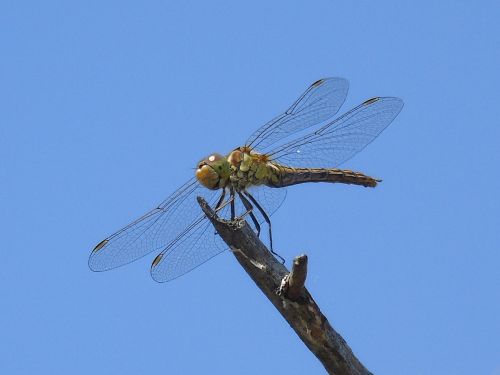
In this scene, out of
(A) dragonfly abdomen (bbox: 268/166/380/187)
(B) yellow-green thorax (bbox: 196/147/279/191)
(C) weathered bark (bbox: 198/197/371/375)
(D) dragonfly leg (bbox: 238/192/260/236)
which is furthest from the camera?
(A) dragonfly abdomen (bbox: 268/166/380/187)

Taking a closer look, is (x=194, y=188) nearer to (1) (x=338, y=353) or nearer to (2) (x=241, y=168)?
(2) (x=241, y=168)

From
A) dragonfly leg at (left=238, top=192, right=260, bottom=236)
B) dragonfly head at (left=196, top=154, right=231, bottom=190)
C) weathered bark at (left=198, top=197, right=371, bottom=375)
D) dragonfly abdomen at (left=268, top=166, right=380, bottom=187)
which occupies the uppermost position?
dragonfly head at (left=196, top=154, right=231, bottom=190)

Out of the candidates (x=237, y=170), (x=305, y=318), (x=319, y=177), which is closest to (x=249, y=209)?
(x=237, y=170)

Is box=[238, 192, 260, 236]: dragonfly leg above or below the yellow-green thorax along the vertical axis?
below

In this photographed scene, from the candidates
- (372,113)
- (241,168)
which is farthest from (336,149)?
(241,168)

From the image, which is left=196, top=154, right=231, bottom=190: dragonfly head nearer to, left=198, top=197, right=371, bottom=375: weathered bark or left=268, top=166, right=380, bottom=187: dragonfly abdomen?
left=268, top=166, right=380, bottom=187: dragonfly abdomen

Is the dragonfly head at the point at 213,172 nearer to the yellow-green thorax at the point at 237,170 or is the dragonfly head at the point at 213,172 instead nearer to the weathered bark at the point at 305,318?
the yellow-green thorax at the point at 237,170
